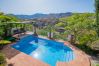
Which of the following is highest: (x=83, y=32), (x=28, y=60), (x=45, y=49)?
(x=83, y=32)

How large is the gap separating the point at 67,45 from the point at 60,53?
230 cm

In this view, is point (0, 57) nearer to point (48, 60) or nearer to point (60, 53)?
point (48, 60)

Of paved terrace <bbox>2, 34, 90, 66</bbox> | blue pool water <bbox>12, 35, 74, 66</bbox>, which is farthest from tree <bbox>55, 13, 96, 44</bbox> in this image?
paved terrace <bbox>2, 34, 90, 66</bbox>

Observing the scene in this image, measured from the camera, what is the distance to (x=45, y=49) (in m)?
22.0

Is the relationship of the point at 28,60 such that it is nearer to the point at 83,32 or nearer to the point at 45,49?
the point at 45,49

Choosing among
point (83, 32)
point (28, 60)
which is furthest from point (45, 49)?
point (28, 60)

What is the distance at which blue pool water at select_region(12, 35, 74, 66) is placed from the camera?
18.4m

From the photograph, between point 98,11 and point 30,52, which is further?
point 98,11

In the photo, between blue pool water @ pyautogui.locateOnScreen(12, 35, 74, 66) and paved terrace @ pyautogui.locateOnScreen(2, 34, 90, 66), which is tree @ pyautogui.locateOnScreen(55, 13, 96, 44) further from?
paved terrace @ pyautogui.locateOnScreen(2, 34, 90, 66)

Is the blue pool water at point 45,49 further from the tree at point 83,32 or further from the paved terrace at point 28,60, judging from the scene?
the tree at point 83,32

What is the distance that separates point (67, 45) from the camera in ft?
73.9

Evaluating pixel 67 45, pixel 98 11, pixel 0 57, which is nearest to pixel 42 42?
pixel 67 45

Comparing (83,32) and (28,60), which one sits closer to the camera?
(28,60)

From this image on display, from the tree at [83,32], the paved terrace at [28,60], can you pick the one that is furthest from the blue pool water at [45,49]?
the tree at [83,32]
